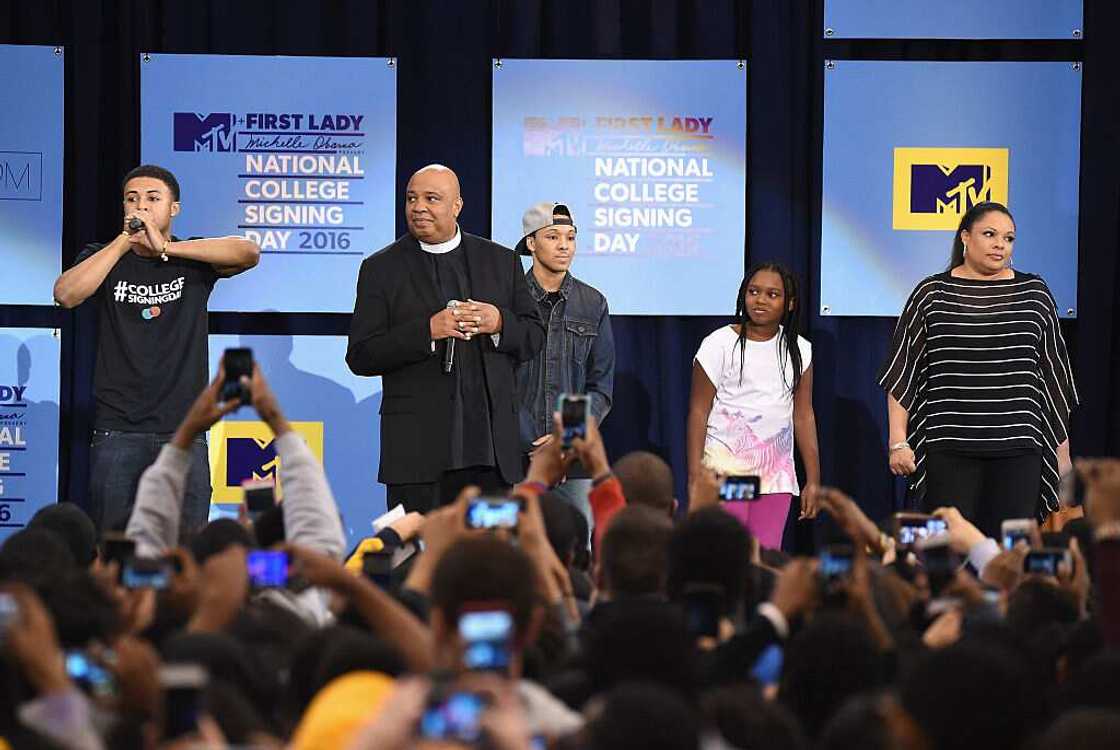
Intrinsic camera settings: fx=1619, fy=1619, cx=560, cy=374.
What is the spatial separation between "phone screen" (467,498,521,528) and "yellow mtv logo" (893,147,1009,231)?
373cm

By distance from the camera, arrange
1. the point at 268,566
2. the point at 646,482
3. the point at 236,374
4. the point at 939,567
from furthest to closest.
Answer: the point at 646,482
the point at 236,374
the point at 939,567
the point at 268,566

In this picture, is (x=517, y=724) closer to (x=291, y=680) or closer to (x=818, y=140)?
(x=291, y=680)

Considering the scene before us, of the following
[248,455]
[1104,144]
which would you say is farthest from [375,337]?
[1104,144]

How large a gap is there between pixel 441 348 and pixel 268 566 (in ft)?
7.46

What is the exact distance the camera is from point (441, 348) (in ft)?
16.5

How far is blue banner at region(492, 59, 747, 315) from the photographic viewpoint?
6.39 meters

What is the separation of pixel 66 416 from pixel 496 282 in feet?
7.21

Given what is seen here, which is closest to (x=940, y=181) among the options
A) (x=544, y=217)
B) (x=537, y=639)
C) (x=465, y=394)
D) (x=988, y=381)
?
(x=988, y=381)

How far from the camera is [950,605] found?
287 centimetres

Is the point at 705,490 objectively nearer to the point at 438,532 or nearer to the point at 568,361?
the point at 438,532

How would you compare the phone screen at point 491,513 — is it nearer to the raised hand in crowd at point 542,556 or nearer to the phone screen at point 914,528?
the raised hand in crowd at point 542,556

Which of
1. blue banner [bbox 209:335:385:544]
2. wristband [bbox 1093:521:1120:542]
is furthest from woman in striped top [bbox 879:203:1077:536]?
wristband [bbox 1093:521:1120:542]

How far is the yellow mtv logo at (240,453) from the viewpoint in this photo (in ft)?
20.7

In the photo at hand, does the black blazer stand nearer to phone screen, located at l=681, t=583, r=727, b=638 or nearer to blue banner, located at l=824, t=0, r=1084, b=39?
blue banner, located at l=824, t=0, r=1084, b=39
